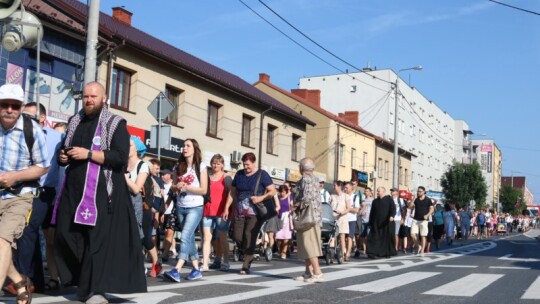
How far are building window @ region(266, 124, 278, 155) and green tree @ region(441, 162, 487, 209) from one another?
44.7 m

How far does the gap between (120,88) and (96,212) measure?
17.1m

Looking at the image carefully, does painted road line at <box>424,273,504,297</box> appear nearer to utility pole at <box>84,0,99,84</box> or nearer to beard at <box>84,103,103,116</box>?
beard at <box>84,103,103,116</box>

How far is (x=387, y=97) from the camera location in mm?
56406

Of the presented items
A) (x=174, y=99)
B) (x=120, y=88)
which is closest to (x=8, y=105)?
(x=120, y=88)

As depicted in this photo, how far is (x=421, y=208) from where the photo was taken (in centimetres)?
1739

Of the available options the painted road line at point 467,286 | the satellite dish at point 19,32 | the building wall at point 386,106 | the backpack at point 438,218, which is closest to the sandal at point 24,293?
the painted road line at point 467,286

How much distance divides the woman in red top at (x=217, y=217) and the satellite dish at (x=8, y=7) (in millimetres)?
3519

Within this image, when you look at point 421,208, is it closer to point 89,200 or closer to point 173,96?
point 173,96

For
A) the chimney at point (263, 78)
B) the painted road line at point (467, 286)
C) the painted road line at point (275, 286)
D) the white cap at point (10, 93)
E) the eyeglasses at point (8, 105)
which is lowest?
the painted road line at point (275, 286)

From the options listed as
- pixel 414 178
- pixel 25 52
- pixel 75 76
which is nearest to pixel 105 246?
pixel 25 52

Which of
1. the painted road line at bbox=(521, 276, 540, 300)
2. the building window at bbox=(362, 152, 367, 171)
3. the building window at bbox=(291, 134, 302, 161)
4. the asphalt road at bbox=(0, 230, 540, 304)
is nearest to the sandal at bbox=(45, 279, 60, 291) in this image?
the asphalt road at bbox=(0, 230, 540, 304)

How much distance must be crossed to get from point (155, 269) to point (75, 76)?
11744 millimetres

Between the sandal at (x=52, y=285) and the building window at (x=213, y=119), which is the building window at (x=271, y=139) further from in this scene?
the sandal at (x=52, y=285)

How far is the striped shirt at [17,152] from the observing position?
523 cm
